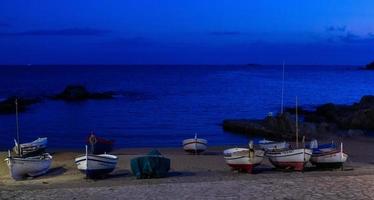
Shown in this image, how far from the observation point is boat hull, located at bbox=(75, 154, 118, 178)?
69.8 ft

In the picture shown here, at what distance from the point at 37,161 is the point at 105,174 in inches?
118

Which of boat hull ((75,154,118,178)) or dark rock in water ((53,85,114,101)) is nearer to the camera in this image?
boat hull ((75,154,118,178))

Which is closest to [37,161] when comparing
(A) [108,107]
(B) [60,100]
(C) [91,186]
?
(C) [91,186]

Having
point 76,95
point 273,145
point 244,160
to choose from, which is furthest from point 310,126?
point 76,95

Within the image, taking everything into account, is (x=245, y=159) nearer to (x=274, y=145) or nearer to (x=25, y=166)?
(x=274, y=145)

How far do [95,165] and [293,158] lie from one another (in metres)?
7.20

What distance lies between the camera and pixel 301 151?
21.9 metres

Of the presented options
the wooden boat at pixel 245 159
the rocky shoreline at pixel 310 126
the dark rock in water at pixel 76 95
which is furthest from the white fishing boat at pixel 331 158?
the dark rock in water at pixel 76 95

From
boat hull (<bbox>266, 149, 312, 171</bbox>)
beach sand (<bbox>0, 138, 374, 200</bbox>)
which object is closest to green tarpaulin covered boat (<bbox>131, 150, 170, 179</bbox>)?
beach sand (<bbox>0, 138, 374, 200</bbox>)

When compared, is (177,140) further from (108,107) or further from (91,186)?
(108,107)

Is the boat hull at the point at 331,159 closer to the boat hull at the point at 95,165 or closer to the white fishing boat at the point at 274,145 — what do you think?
the white fishing boat at the point at 274,145

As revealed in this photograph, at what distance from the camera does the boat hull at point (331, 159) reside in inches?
881

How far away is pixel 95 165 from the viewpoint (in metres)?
21.3

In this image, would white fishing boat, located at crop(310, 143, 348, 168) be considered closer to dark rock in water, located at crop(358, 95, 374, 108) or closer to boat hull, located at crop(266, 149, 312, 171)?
boat hull, located at crop(266, 149, 312, 171)
